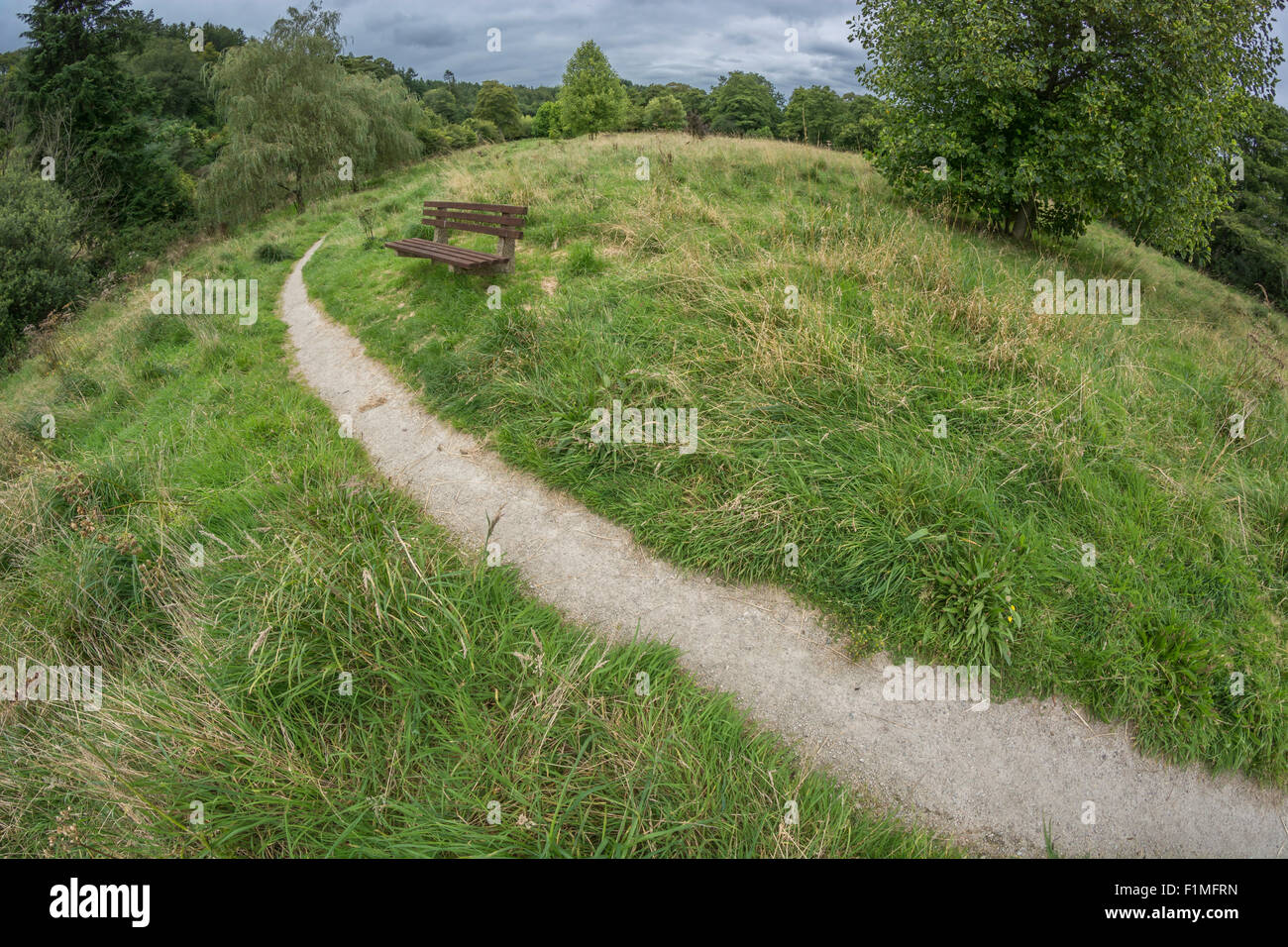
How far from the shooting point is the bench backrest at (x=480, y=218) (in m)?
8.56

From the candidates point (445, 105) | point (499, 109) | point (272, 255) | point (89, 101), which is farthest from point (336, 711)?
point (445, 105)

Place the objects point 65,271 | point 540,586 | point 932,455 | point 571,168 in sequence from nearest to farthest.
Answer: point 540,586 → point 932,455 → point 571,168 → point 65,271

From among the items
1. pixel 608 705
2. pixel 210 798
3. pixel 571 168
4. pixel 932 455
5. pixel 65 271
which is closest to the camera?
pixel 210 798

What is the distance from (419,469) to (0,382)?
597 inches

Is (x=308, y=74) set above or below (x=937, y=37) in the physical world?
above

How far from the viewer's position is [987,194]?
10844mm

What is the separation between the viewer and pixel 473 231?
29.8ft

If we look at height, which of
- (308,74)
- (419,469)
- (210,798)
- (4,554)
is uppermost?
(308,74)

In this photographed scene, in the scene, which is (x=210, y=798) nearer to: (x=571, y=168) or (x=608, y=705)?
(x=608, y=705)

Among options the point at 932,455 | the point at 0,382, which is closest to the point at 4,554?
the point at 932,455

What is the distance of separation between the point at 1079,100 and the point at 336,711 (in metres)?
13.3

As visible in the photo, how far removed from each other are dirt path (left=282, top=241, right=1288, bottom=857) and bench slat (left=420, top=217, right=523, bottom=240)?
17.1 ft

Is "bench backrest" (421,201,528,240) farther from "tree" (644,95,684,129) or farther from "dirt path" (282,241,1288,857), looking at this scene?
"tree" (644,95,684,129)

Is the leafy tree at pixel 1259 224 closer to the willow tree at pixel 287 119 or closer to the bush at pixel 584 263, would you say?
the bush at pixel 584 263
